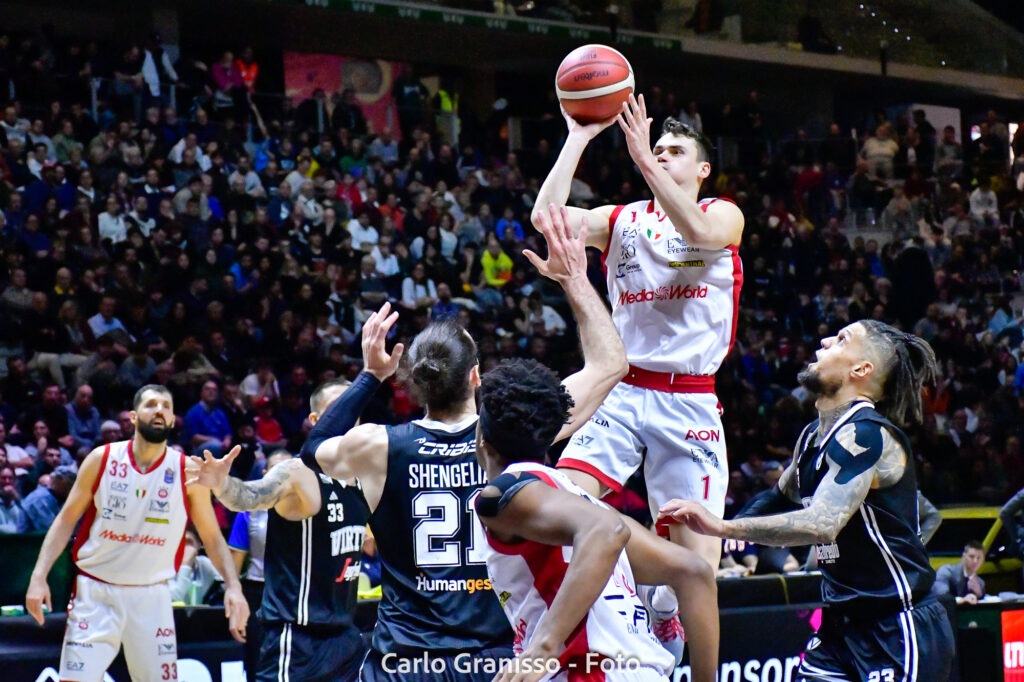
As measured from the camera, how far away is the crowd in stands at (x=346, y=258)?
12234mm

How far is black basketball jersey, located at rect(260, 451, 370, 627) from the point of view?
6500 millimetres

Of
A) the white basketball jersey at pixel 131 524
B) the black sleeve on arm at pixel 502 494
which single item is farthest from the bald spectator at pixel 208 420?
the black sleeve on arm at pixel 502 494

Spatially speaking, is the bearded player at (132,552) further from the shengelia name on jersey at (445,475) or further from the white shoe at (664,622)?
the shengelia name on jersey at (445,475)

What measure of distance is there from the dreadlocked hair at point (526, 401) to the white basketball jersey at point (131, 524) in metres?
5.05

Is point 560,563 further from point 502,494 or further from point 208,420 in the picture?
point 208,420

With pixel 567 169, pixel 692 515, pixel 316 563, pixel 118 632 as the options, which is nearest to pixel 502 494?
pixel 692 515

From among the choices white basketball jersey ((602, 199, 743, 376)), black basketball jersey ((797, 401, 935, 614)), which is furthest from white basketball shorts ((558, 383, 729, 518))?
black basketball jersey ((797, 401, 935, 614))

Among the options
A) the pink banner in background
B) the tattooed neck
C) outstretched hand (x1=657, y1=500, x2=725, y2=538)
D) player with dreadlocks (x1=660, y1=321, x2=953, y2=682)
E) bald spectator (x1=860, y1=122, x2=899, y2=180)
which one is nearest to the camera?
outstretched hand (x1=657, y1=500, x2=725, y2=538)

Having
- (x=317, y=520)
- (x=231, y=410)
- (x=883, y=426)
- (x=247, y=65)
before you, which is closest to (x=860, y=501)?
(x=883, y=426)

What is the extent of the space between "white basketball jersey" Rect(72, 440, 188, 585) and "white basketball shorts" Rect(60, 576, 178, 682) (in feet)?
0.32

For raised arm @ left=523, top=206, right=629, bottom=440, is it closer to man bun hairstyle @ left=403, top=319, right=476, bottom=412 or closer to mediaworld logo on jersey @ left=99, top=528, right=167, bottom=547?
man bun hairstyle @ left=403, top=319, right=476, bottom=412

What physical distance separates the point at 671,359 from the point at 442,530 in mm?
1632

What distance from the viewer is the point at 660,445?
18.9ft

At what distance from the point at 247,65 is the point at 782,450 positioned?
9184 millimetres
